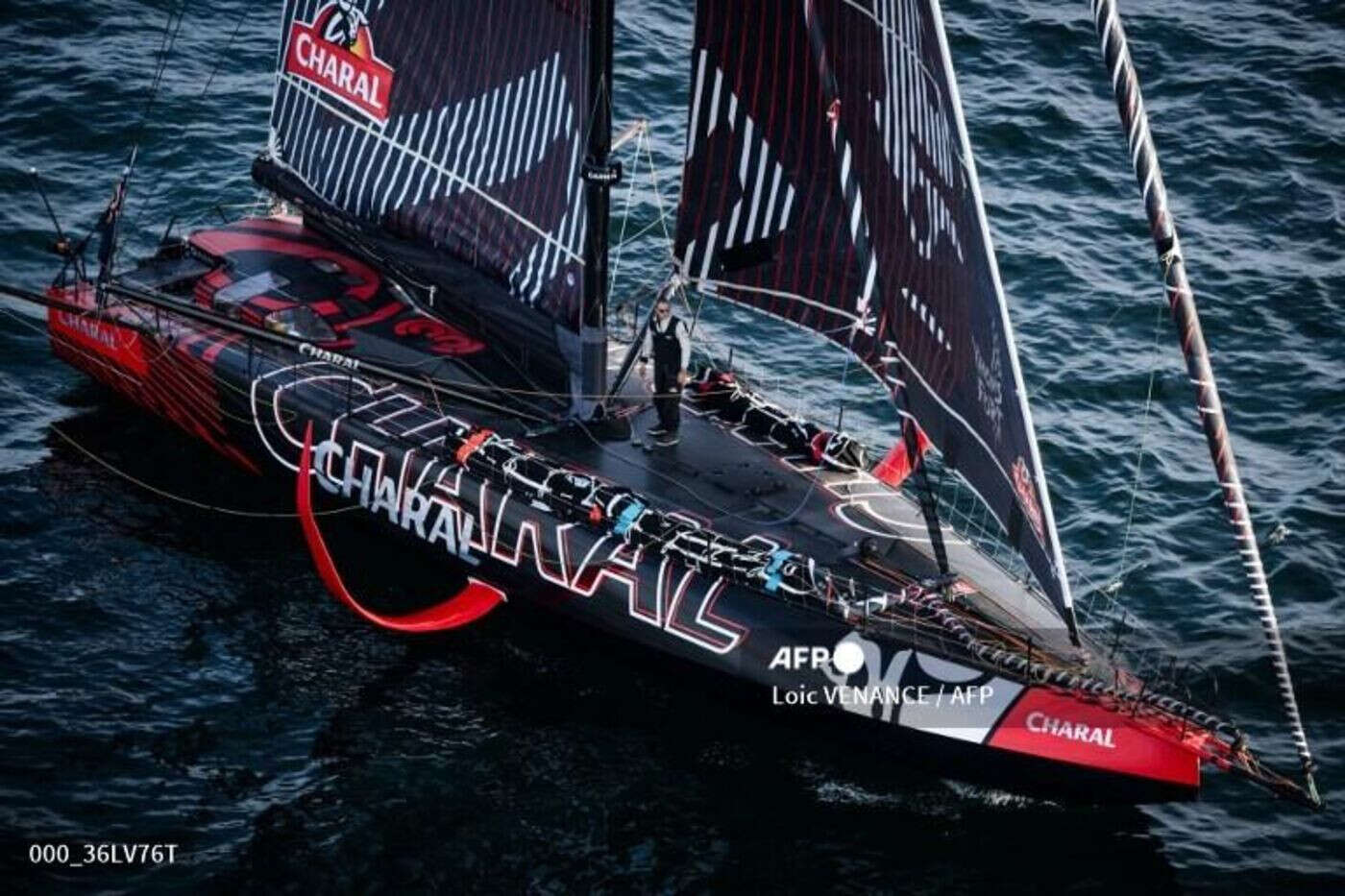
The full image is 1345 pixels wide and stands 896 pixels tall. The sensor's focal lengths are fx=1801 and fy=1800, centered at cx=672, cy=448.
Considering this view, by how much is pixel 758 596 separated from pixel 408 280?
10216 millimetres

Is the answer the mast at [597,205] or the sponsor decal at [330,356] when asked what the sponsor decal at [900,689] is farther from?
the sponsor decal at [330,356]

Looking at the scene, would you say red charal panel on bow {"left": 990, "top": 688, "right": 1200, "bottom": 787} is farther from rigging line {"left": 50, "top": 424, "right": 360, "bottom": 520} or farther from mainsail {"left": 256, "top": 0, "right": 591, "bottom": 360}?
rigging line {"left": 50, "top": 424, "right": 360, "bottom": 520}

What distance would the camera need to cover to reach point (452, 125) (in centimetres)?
3091

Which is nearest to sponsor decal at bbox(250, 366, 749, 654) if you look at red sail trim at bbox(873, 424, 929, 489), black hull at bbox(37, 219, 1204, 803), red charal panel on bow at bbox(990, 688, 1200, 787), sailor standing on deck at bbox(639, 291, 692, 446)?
black hull at bbox(37, 219, 1204, 803)

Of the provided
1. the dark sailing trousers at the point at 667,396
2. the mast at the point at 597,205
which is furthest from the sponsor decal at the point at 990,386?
the mast at the point at 597,205

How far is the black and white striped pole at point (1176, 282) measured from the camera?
21672 millimetres

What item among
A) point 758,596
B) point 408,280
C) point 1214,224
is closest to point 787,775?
point 758,596

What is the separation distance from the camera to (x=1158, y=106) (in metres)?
44.2

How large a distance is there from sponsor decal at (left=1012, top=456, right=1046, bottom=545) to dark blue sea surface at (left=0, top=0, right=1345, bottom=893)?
458 centimetres

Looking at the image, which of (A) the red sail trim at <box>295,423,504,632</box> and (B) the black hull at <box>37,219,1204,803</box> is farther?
(A) the red sail trim at <box>295,423,504,632</box>

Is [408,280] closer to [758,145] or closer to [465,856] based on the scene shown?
[758,145]

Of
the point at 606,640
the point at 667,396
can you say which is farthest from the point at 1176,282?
the point at 606,640

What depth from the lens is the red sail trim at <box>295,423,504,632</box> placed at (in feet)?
89.7

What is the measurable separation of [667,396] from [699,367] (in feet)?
8.15
